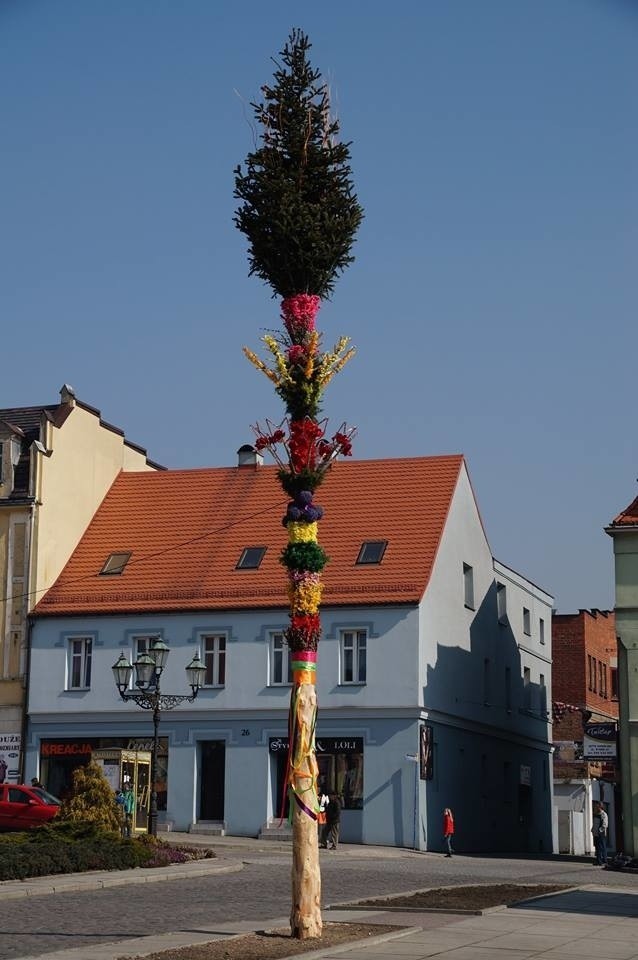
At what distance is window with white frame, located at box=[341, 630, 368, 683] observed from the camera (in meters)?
44.5

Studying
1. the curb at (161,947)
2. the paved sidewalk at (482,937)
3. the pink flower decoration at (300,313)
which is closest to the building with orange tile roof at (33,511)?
the paved sidewalk at (482,937)

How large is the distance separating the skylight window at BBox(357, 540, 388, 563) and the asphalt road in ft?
38.5

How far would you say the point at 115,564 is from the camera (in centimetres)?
4897

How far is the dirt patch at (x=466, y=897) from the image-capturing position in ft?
65.9

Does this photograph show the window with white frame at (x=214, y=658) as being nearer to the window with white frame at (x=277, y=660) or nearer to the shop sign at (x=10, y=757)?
the window with white frame at (x=277, y=660)

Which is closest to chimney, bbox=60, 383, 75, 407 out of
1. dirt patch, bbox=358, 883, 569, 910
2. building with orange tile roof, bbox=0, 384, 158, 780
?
building with orange tile roof, bbox=0, 384, 158, 780

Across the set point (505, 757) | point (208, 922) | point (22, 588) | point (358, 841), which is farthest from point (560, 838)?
point (208, 922)

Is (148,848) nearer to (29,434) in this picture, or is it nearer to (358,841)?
(358,841)

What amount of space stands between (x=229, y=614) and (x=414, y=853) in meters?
9.42

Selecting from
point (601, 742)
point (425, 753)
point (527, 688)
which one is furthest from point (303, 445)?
point (527, 688)

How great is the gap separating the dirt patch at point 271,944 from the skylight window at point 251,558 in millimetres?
29836

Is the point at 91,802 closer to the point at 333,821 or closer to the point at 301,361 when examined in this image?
the point at 333,821

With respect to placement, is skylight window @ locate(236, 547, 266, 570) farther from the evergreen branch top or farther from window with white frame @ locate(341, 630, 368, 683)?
the evergreen branch top

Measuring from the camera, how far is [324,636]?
148 feet
